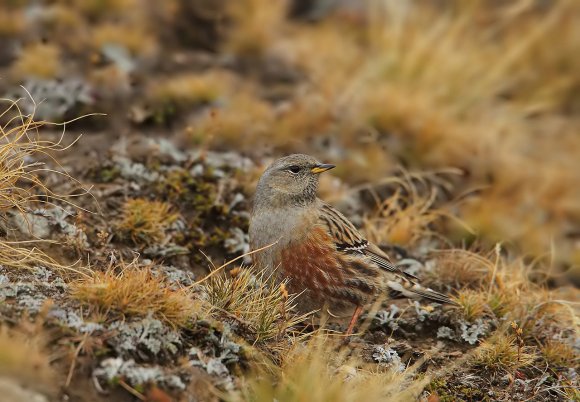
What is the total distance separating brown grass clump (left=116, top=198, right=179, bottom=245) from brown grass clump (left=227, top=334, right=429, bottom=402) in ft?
6.50

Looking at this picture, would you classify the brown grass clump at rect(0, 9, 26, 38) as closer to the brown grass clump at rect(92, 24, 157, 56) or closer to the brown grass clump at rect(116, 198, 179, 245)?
the brown grass clump at rect(92, 24, 157, 56)

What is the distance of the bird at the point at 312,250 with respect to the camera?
5.91 m

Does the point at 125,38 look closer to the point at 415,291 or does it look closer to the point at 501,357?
the point at 415,291

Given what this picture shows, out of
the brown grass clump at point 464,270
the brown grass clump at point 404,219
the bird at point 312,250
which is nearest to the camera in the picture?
the bird at point 312,250

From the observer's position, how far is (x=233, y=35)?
10109 millimetres

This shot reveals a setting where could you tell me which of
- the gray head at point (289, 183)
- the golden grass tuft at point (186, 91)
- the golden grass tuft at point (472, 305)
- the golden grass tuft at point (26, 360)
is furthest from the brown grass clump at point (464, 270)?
the golden grass tuft at point (26, 360)

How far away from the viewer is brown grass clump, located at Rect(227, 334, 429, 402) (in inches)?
173

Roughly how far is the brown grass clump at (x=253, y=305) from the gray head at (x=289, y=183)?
96 cm

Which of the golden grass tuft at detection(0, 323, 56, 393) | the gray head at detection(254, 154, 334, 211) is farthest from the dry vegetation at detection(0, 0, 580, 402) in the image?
the gray head at detection(254, 154, 334, 211)

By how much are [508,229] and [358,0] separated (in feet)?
17.9

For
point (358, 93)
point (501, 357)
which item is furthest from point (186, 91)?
point (501, 357)

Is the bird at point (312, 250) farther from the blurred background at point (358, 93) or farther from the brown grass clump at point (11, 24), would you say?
the brown grass clump at point (11, 24)

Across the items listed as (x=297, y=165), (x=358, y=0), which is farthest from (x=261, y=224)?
(x=358, y=0)

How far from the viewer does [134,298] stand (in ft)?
15.9
